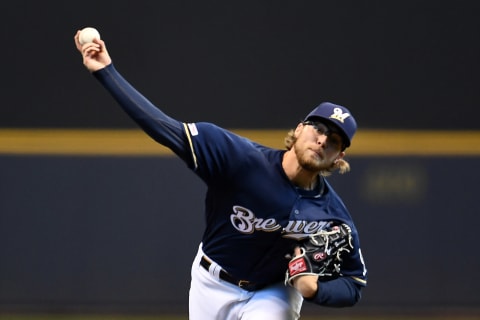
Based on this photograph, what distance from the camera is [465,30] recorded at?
274 inches

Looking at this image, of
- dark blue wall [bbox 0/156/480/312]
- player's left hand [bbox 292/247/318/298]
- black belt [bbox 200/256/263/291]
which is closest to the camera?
player's left hand [bbox 292/247/318/298]

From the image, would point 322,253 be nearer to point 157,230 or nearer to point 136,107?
point 136,107

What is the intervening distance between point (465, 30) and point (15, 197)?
373cm

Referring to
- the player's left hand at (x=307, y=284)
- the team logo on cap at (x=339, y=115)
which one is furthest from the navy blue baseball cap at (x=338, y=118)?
the player's left hand at (x=307, y=284)

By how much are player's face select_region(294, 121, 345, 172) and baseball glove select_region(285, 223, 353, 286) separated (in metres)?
0.27

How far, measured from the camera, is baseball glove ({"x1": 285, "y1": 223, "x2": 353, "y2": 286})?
3.39 meters

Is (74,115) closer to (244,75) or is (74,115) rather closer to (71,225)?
(71,225)

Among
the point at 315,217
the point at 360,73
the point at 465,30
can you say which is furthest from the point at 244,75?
the point at 315,217

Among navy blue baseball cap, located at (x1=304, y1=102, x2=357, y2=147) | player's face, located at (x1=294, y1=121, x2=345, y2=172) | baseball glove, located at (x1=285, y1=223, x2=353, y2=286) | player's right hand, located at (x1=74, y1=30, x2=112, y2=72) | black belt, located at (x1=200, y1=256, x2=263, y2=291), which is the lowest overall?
black belt, located at (x1=200, y1=256, x2=263, y2=291)

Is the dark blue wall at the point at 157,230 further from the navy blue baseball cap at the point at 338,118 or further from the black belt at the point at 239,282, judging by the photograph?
the navy blue baseball cap at the point at 338,118

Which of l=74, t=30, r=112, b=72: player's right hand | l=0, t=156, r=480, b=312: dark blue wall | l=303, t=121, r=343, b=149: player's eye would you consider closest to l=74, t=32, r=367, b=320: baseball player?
l=303, t=121, r=343, b=149: player's eye

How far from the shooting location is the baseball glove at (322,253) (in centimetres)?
339

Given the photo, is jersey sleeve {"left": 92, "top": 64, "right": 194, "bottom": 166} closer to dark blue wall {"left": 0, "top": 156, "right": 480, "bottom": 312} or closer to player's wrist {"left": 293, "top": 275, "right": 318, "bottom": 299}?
player's wrist {"left": 293, "top": 275, "right": 318, "bottom": 299}

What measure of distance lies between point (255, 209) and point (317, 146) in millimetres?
361
